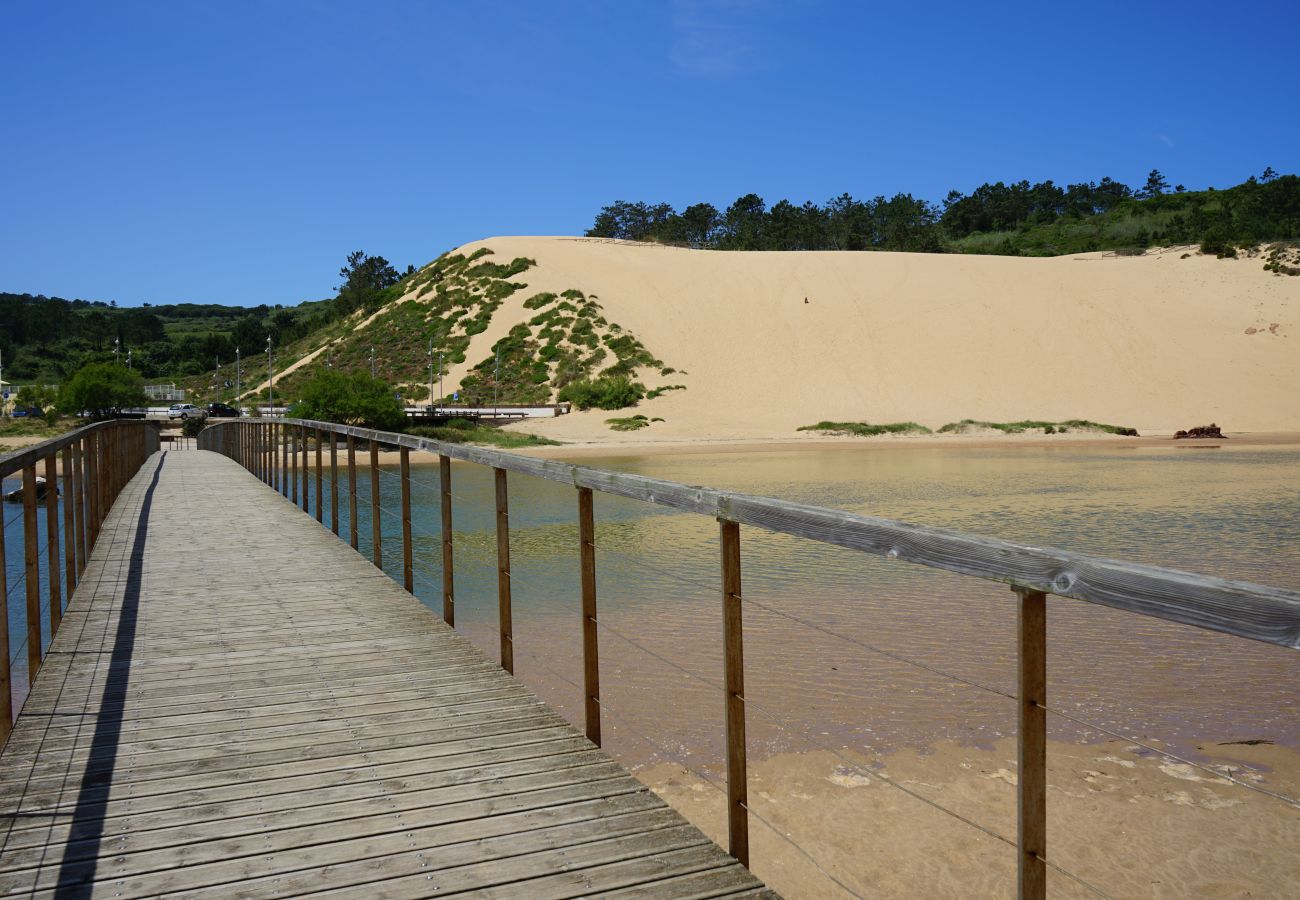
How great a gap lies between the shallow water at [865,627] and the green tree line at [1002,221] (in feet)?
200

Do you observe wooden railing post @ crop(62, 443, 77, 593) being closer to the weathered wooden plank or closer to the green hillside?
the weathered wooden plank

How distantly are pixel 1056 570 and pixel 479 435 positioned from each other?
38298 mm

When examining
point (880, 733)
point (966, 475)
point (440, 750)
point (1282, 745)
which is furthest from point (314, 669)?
point (966, 475)

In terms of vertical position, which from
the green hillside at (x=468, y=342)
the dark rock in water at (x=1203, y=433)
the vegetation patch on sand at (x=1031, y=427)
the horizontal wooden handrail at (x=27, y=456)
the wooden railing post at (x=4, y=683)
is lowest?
the dark rock in water at (x=1203, y=433)

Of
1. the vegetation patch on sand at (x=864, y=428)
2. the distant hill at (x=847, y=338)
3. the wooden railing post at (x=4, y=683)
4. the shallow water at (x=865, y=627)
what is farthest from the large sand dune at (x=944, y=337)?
the wooden railing post at (x=4, y=683)

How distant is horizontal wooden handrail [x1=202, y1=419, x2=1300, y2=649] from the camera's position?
1.63m

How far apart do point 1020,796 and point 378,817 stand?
1.96 metres

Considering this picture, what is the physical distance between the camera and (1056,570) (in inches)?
77.7

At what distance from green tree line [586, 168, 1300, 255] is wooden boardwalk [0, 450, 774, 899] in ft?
243

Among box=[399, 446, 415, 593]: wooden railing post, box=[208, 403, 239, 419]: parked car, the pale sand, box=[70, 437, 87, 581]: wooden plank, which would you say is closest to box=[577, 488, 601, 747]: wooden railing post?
the pale sand

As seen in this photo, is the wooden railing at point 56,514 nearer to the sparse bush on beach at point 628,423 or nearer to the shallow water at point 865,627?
the shallow water at point 865,627

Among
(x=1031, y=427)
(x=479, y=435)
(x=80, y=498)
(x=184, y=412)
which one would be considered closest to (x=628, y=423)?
(x=479, y=435)

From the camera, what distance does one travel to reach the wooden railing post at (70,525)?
6.75 m

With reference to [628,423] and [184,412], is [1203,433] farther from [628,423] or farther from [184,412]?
[184,412]
